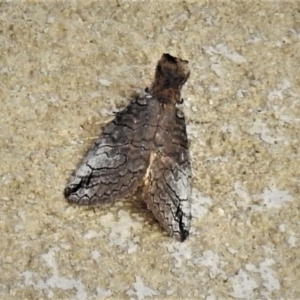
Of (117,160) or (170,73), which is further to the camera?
(170,73)

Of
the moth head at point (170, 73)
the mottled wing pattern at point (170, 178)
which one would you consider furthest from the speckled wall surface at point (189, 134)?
the moth head at point (170, 73)

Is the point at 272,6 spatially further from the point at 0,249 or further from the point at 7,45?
the point at 0,249

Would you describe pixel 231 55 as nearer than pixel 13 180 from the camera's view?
No

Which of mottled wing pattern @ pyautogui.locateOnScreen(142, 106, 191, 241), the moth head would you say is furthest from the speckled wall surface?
the moth head

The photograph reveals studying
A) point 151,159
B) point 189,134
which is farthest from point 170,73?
point 151,159

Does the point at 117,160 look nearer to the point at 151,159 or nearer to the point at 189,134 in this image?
the point at 151,159

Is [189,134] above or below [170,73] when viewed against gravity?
below

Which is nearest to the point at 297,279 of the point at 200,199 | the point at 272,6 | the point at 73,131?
the point at 200,199

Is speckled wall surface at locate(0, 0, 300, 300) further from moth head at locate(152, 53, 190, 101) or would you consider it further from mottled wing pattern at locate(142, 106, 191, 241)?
moth head at locate(152, 53, 190, 101)
